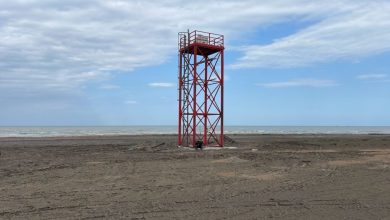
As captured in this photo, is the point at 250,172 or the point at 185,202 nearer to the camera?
the point at 185,202

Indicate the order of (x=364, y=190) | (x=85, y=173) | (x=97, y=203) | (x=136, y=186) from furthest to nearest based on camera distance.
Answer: (x=85, y=173)
(x=136, y=186)
(x=364, y=190)
(x=97, y=203)

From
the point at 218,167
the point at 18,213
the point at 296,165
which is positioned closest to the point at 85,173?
the point at 218,167

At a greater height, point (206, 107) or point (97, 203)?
point (206, 107)

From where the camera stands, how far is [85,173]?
1661 centimetres

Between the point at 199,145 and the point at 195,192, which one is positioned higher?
the point at 199,145

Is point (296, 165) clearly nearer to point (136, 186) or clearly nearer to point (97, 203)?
point (136, 186)

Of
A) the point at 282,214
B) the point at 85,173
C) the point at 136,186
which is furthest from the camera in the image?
the point at 85,173

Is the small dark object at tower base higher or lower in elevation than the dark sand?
higher

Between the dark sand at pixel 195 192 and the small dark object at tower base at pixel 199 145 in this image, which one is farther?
the small dark object at tower base at pixel 199 145

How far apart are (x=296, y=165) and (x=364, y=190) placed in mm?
7289

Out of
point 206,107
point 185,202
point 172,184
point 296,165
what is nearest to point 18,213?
point 185,202

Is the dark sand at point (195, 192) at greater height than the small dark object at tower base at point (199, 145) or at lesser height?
lesser

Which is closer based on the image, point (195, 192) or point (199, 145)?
point (195, 192)

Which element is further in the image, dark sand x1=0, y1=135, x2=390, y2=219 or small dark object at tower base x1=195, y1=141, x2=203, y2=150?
small dark object at tower base x1=195, y1=141, x2=203, y2=150
